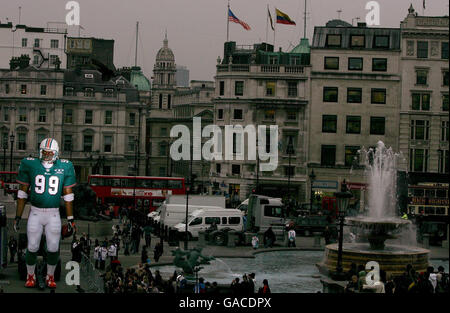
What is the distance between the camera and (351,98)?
66000mm

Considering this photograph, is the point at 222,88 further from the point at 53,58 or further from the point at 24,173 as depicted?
the point at 24,173

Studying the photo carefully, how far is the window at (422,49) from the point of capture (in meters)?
62.8

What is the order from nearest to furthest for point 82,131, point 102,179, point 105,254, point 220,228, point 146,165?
point 105,254 < point 220,228 < point 102,179 < point 82,131 < point 146,165

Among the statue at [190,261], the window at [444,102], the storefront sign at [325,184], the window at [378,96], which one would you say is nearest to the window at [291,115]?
the window at [378,96]

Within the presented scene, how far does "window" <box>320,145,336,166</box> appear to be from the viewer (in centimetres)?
6588

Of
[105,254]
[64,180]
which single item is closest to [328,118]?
[105,254]

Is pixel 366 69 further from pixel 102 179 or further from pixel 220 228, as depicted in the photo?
pixel 220 228

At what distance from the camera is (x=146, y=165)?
280 feet

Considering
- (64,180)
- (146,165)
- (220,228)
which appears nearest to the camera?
(64,180)

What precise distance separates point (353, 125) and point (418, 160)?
18.7ft

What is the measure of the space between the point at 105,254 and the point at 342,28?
41.3 meters

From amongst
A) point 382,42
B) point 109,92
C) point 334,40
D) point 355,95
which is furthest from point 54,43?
point 382,42

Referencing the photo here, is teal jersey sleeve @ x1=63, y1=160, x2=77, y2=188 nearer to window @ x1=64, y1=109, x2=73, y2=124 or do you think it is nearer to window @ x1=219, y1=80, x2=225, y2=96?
window @ x1=219, y1=80, x2=225, y2=96

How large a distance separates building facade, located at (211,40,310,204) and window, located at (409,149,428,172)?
329 inches
